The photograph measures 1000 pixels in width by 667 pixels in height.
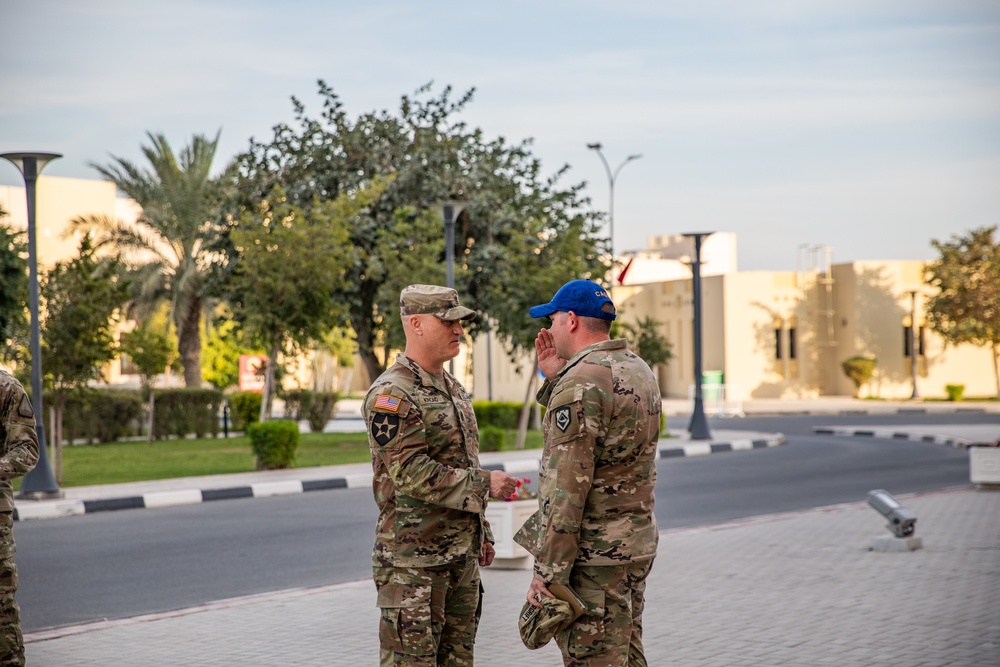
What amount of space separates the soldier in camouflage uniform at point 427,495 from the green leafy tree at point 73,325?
1457 centimetres

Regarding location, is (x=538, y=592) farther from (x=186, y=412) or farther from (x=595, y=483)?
(x=186, y=412)

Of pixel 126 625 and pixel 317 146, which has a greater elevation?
pixel 317 146

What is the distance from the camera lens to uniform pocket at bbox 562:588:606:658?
418 cm

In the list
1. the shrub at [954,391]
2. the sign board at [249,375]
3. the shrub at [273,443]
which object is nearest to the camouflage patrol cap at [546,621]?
the shrub at [273,443]

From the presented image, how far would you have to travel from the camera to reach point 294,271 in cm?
2280

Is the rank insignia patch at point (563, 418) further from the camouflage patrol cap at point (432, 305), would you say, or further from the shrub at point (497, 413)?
the shrub at point (497, 413)

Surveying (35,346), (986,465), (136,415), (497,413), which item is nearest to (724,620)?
(986,465)

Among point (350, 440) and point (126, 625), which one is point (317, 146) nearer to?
point (350, 440)

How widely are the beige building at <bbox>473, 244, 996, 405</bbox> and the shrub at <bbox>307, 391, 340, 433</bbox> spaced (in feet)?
72.5

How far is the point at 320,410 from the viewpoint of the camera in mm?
33000

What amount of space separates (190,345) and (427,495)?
3210 centimetres

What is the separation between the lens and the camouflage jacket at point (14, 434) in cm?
568

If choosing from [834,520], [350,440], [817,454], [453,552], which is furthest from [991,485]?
[350,440]

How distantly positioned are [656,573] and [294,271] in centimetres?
1430
